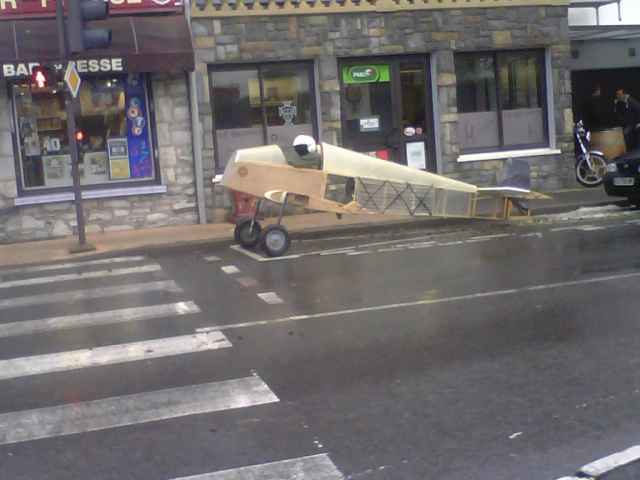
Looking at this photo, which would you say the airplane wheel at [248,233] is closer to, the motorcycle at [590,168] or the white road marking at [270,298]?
the white road marking at [270,298]

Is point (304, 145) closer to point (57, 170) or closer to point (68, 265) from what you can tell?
point (68, 265)

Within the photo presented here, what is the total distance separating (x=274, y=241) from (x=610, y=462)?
812 cm

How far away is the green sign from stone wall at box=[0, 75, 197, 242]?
3002 millimetres

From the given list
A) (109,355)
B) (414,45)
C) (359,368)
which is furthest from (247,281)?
(414,45)

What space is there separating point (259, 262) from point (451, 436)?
6944 mm

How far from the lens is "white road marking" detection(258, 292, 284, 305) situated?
956cm

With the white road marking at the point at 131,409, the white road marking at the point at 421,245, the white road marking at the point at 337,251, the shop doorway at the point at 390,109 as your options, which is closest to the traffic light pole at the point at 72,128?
the white road marking at the point at 337,251

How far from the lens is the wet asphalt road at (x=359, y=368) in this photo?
17.6 ft

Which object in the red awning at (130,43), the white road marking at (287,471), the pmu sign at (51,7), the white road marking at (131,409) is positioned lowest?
the white road marking at (287,471)

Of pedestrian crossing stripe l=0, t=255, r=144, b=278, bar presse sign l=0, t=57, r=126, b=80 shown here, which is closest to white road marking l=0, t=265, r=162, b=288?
pedestrian crossing stripe l=0, t=255, r=144, b=278

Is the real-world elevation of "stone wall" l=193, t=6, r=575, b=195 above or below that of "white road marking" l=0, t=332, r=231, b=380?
above

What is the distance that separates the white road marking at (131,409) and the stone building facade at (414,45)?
10.0 m

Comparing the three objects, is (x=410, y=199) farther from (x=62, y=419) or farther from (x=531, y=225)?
(x=62, y=419)

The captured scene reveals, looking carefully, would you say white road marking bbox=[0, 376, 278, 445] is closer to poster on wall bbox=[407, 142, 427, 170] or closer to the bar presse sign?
the bar presse sign
